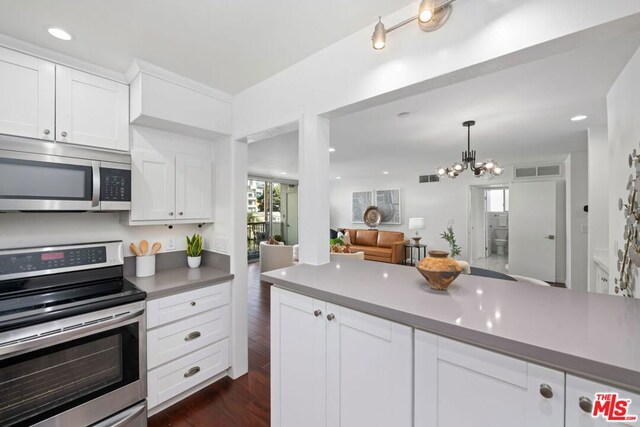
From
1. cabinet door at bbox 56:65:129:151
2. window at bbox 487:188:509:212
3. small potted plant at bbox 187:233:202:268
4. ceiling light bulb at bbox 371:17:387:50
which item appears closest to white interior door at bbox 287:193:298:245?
small potted plant at bbox 187:233:202:268

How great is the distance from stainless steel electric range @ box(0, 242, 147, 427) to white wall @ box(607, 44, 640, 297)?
3005 millimetres

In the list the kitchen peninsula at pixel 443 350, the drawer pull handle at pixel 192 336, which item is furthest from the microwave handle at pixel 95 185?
the kitchen peninsula at pixel 443 350

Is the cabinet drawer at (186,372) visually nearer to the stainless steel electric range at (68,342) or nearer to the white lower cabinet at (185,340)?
the white lower cabinet at (185,340)

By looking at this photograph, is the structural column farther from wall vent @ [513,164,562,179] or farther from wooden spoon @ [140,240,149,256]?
wall vent @ [513,164,562,179]

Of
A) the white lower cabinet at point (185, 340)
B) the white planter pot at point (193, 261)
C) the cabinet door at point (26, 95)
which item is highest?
the cabinet door at point (26, 95)

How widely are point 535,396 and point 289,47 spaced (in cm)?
193

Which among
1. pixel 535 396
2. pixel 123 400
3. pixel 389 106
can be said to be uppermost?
pixel 389 106

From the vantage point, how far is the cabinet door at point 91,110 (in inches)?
66.7

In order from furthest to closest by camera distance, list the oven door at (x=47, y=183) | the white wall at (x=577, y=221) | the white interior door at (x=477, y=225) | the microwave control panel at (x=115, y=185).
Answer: the white interior door at (x=477, y=225)
the white wall at (x=577, y=221)
the microwave control panel at (x=115, y=185)
the oven door at (x=47, y=183)

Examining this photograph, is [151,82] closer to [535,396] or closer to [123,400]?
[123,400]

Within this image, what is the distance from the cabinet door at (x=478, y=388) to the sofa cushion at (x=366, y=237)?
240 inches

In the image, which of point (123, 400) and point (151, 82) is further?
point (151, 82)

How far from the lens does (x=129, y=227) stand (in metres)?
2.16

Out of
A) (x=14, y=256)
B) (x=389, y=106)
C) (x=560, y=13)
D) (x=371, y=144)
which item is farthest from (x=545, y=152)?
(x=14, y=256)
